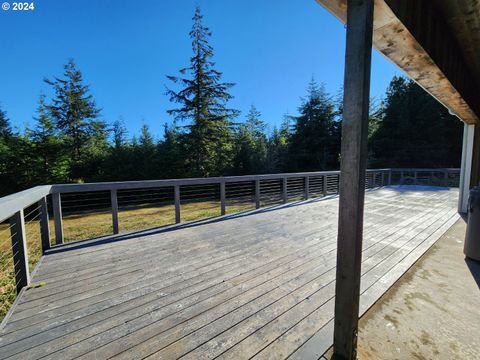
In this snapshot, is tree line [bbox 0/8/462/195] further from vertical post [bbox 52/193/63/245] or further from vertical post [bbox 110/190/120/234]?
vertical post [bbox 52/193/63/245]

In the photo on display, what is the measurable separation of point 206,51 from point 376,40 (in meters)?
13.0

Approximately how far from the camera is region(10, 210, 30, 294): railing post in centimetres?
183

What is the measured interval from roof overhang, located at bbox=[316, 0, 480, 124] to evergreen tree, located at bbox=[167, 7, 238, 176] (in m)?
10.8

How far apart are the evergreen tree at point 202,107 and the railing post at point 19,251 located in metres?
10.4

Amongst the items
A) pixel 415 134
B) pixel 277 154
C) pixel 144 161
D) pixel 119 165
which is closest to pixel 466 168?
pixel 277 154

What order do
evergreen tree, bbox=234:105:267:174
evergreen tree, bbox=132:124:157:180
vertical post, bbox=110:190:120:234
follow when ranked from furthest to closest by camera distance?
evergreen tree, bbox=234:105:267:174 → evergreen tree, bbox=132:124:157:180 → vertical post, bbox=110:190:120:234

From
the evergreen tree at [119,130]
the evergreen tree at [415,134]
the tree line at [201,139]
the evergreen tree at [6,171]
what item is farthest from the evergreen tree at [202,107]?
the evergreen tree at [415,134]

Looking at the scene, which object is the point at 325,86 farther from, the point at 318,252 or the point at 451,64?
the point at 318,252

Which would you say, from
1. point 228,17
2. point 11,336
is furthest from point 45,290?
point 228,17

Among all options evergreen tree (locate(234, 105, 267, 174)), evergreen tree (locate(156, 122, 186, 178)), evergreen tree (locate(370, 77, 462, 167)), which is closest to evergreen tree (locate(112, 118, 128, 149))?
evergreen tree (locate(156, 122, 186, 178))

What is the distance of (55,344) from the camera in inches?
50.9

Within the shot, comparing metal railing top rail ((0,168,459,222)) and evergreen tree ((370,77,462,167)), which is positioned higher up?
evergreen tree ((370,77,462,167))

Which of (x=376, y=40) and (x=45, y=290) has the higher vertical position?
(x=376, y=40)

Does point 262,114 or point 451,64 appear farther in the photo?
point 262,114
